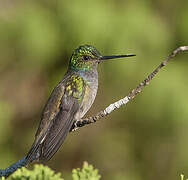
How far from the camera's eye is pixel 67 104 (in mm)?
4055

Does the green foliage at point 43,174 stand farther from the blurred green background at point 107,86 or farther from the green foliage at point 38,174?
the blurred green background at point 107,86

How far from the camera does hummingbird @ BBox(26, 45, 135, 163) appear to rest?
3.80 m

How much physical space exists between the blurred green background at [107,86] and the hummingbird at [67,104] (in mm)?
1899

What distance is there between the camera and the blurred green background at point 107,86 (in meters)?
6.37

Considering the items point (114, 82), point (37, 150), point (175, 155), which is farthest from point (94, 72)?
point (175, 155)

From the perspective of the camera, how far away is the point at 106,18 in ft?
21.5

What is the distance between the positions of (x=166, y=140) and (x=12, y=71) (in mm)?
2608

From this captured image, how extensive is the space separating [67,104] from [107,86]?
2.48 metres

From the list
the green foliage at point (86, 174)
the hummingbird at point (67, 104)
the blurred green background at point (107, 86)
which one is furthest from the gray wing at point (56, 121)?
the blurred green background at point (107, 86)

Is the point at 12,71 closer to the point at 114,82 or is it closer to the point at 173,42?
the point at 114,82

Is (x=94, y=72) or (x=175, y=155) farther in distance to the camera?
(x=175, y=155)

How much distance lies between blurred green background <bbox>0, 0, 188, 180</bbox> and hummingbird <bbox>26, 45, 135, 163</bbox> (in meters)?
1.90

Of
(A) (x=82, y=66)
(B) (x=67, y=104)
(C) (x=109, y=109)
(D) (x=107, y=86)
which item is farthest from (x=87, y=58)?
(D) (x=107, y=86)

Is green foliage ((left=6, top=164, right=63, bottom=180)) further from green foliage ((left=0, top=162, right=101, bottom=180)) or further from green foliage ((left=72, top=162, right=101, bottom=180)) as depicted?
green foliage ((left=72, top=162, right=101, bottom=180))
